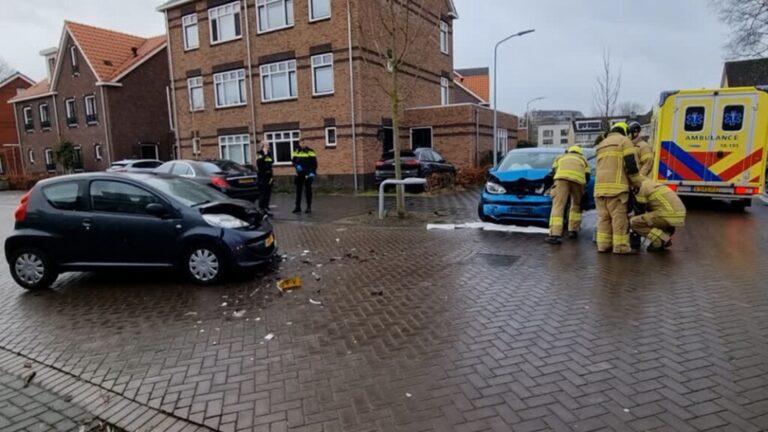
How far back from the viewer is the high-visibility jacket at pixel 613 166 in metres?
7.29

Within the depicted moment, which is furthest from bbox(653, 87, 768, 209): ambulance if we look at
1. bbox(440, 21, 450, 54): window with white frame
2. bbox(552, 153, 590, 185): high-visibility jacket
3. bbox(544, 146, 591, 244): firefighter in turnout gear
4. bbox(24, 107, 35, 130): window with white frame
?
bbox(24, 107, 35, 130): window with white frame

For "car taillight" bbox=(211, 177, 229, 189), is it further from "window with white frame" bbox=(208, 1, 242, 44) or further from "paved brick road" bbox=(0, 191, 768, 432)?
"window with white frame" bbox=(208, 1, 242, 44)

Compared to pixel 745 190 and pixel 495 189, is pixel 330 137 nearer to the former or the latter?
pixel 495 189

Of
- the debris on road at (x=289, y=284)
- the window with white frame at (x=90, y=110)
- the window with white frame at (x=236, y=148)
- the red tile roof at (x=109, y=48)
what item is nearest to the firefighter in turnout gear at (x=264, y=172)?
the debris on road at (x=289, y=284)

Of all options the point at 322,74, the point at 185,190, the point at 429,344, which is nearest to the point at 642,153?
the point at 429,344

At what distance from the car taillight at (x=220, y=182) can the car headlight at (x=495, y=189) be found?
6926mm

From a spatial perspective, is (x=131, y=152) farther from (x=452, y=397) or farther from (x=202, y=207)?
(x=452, y=397)

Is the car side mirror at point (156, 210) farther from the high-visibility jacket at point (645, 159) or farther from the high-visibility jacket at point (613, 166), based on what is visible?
the high-visibility jacket at point (645, 159)

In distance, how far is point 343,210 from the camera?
46.1ft

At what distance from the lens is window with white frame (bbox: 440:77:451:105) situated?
1038 inches

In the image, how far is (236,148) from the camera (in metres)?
23.5

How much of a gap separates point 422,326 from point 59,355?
135 inches

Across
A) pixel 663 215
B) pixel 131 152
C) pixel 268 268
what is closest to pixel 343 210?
pixel 268 268

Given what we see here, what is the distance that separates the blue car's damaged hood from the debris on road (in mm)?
5220
